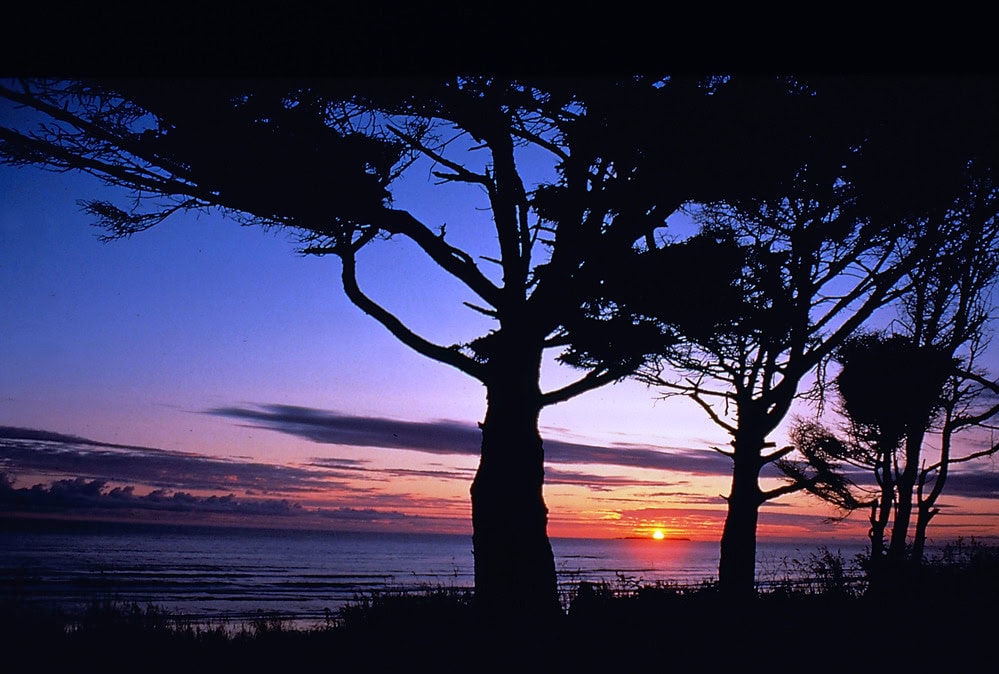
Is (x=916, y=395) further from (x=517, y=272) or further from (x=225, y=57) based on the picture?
(x=225, y=57)

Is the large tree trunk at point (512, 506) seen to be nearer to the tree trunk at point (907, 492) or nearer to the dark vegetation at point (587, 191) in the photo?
the dark vegetation at point (587, 191)

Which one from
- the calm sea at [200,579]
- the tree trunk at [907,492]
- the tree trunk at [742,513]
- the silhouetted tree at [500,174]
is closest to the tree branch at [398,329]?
the silhouetted tree at [500,174]

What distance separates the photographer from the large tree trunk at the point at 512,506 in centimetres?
878

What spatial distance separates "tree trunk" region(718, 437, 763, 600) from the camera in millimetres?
13250

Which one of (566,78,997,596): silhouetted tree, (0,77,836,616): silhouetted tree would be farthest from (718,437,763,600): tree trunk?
(0,77,836,616): silhouetted tree

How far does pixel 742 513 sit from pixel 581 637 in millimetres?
7617

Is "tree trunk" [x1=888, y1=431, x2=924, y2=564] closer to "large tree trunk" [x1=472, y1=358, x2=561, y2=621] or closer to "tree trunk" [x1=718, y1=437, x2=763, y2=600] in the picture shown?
"tree trunk" [x1=718, y1=437, x2=763, y2=600]

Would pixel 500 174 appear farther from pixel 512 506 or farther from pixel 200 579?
pixel 200 579

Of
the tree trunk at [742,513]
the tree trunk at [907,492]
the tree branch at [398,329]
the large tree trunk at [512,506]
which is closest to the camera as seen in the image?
the large tree trunk at [512,506]

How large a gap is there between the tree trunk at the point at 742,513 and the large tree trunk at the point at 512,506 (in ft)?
17.9

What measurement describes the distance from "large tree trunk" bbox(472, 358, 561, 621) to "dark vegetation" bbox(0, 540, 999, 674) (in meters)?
0.41

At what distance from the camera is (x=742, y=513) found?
13570 mm

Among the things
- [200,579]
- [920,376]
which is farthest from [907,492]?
[200,579]

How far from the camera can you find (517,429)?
9.31 metres
